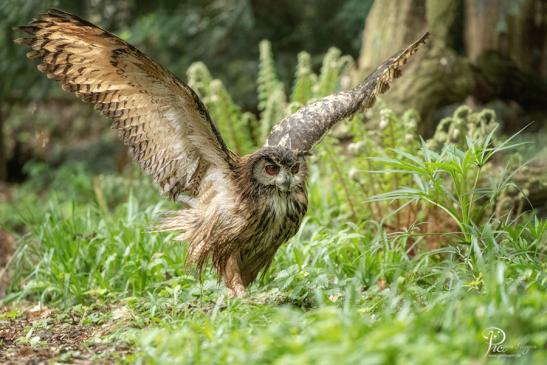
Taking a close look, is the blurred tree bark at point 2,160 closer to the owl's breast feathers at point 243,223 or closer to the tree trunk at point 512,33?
the tree trunk at point 512,33

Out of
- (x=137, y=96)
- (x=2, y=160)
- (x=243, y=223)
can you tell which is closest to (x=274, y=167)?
(x=243, y=223)

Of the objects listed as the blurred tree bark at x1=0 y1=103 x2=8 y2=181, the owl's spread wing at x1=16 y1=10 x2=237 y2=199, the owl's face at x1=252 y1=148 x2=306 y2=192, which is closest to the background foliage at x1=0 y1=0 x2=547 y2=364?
the owl's face at x1=252 y1=148 x2=306 y2=192

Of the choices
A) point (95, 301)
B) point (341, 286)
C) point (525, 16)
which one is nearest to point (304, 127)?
point (341, 286)

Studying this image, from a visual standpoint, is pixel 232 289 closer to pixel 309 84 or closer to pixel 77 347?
pixel 77 347

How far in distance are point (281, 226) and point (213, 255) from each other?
1.62ft

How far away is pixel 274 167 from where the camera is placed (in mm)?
4805

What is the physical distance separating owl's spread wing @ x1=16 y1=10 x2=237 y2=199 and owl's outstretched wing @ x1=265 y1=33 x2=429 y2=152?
480mm

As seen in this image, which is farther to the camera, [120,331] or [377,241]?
[377,241]

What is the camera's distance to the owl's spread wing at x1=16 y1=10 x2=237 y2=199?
4.55 meters

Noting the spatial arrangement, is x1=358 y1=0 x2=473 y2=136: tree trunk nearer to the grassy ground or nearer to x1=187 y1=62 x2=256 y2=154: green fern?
x1=187 y1=62 x2=256 y2=154: green fern

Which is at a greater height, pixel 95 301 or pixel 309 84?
pixel 309 84

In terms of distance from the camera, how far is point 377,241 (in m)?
5.07

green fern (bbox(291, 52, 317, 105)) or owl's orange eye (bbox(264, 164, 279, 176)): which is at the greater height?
green fern (bbox(291, 52, 317, 105))

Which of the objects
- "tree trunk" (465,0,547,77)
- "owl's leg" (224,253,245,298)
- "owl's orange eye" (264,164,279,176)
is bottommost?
"owl's leg" (224,253,245,298)
